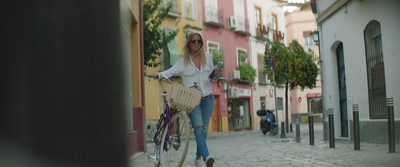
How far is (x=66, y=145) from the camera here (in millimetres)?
744

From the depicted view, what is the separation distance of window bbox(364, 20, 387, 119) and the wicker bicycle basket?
5.46m

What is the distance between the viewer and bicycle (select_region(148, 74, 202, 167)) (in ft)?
14.6

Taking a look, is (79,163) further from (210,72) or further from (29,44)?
(210,72)

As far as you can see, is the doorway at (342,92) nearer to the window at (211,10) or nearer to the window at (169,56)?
the window at (169,56)

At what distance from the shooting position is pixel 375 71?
359 inches


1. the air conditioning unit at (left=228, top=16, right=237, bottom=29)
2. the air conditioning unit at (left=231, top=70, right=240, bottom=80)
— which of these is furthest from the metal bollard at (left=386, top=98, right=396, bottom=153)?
the air conditioning unit at (left=228, top=16, right=237, bottom=29)

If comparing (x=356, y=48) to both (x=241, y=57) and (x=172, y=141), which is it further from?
(x=241, y=57)

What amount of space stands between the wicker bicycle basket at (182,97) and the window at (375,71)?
5.46m

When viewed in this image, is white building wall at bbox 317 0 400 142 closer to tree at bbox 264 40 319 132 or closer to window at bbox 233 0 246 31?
tree at bbox 264 40 319 132

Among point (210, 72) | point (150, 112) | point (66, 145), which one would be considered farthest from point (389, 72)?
point (150, 112)

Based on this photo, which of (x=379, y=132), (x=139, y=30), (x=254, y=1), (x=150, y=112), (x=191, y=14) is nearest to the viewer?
(x=379, y=132)

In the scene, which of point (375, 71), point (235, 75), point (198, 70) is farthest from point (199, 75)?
point (235, 75)

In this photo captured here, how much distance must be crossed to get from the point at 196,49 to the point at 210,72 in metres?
0.29

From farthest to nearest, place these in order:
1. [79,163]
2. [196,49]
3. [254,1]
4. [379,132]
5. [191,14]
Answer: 1. [254,1]
2. [191,14]
3. [379,132]
4. [196,49]
5. [79,163]
